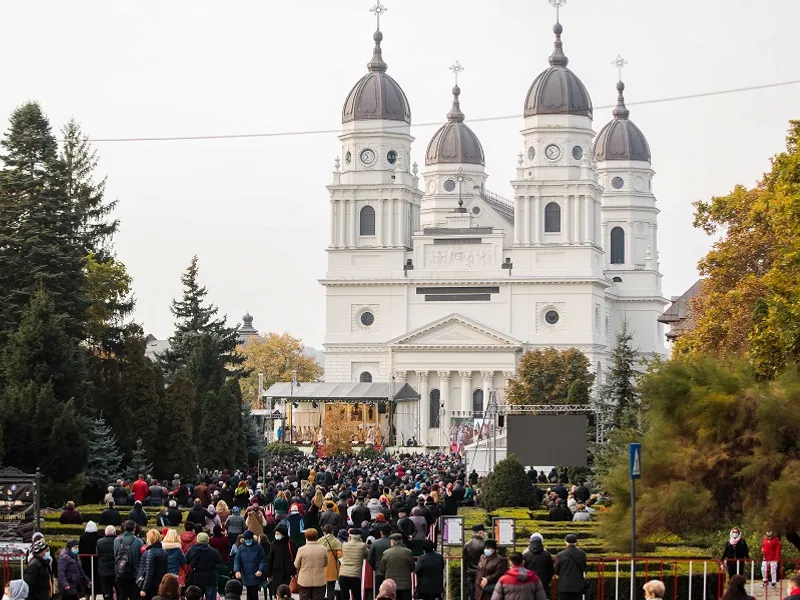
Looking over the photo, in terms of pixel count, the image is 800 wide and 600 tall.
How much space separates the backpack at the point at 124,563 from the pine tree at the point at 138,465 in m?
20.5

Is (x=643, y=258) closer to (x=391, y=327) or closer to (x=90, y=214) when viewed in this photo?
(x=391, y=327)

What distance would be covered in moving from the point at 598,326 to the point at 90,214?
56736 millimetres

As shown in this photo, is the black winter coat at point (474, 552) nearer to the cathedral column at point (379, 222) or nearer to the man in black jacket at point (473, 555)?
the man in black jacket at point (473, 555)

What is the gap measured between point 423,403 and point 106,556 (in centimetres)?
8595

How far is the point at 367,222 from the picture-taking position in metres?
115

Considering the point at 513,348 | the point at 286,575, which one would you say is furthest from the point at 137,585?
the point at 513,348

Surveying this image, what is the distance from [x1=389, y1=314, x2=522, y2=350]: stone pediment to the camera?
108 metres

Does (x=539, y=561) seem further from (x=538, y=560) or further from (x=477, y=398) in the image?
(x=477, y=398)

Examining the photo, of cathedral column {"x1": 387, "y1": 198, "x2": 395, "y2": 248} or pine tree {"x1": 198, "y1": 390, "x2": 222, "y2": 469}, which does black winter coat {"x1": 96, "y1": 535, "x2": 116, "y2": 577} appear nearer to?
pine tree {"x1": 198, "y1": 390, "x2": 222, "y2": 469}

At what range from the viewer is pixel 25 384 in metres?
39.4

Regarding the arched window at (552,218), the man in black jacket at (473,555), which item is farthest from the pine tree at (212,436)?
the arched window at (552,218)

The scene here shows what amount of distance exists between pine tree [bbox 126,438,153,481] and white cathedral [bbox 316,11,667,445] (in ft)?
204

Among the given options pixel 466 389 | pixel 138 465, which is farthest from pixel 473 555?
pixel 466 389

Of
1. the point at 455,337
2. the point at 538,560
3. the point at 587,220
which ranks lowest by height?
the point at 538,560
